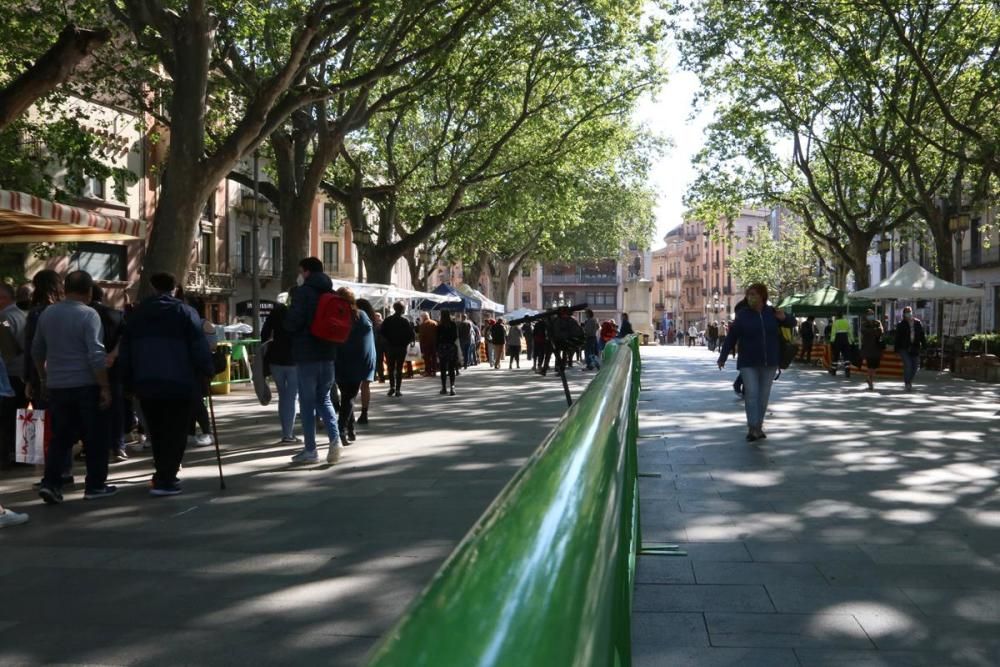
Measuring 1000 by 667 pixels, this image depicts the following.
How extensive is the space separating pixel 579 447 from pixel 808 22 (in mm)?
21439

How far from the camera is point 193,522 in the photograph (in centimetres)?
702

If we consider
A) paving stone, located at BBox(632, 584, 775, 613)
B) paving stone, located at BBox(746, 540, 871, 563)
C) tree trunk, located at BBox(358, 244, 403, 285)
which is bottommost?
paving stone, located at BBox(632, 584, 775, 613)

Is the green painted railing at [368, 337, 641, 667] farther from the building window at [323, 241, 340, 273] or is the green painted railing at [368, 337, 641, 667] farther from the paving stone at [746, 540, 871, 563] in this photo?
the building window at [323, 241, 340, 273]

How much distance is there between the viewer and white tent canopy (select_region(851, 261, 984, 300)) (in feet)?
88.8

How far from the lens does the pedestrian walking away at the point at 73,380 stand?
773 centimetres

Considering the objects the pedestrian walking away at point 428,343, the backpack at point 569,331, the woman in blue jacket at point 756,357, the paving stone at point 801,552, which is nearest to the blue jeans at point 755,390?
the woman in blue jacket at point 756,357

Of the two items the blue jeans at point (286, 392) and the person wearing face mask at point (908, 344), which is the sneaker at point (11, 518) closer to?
the blue jeans at point (286, 392)

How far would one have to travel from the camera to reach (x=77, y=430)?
25.9ft

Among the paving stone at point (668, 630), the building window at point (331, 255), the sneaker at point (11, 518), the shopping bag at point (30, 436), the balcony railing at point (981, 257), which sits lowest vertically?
the paving stone at point (668, 630)

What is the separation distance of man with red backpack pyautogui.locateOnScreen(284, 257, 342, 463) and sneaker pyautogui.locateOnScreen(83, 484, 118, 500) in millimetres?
1976

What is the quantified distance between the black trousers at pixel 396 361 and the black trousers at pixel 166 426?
10744 mm

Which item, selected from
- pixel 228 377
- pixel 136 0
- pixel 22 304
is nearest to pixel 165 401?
pixel 22 304

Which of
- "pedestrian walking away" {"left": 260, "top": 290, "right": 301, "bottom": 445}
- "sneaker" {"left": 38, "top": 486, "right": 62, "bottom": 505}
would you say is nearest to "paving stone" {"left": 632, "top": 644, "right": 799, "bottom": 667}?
"sneaker" {"left": 38, "top": 486, "right": 62, "bottom": 505}

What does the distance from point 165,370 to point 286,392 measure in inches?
143
